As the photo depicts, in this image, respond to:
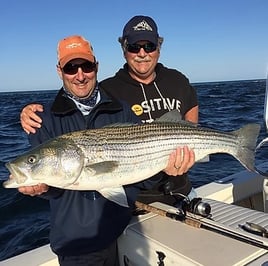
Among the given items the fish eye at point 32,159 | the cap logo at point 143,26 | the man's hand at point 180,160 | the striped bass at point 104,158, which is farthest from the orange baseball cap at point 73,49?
Answer: the man's hand at point 180,160

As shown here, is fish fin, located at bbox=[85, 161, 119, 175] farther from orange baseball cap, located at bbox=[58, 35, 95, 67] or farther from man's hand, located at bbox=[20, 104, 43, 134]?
orange baseball cap, located at bbox=[58, 35, 95, 67]

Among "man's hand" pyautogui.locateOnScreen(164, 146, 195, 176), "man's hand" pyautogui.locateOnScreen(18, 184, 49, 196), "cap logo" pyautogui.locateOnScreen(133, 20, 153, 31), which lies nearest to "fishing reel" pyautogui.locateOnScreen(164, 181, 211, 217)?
"man's hand" pyautogui.locateOnScreen(164, 146, 195, 176)

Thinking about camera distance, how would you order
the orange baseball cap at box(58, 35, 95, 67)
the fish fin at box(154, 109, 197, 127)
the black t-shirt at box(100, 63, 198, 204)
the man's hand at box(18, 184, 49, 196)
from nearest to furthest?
the man's hand at box(18, 184, 49, 196)
the orange baseball cap at box(58, 35, 95, 67)
the fish fin at box(154, 109, 197, 127)
the black t-shirt at box(100, 63, 198, 204)

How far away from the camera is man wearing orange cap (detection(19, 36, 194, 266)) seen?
10.3 feet

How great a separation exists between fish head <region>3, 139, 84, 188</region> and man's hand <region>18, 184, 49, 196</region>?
0.12 feet

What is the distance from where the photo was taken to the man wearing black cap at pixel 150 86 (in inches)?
164

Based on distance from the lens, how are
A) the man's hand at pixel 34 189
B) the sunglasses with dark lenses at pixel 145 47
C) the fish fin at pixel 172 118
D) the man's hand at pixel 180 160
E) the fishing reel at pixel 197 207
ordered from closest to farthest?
the man's hand at pixel 34 189
the man's hand at pixel 180 160
the fish fin at pixel 172 118
the fishing reel at pixel 197 207
the sunglasses with dark lenses at pixel 145 47

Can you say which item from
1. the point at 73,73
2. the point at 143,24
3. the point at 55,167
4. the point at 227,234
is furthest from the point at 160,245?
the point at 143,24

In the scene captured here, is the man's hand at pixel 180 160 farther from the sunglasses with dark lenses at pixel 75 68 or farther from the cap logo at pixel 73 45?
the cap logo at pixel 73 45

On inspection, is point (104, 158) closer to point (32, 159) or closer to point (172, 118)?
point (32, 159)

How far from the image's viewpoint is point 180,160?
3414 mm

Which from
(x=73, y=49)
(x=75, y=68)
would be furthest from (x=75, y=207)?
(x=73, y=49)

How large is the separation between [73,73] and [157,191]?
180 cm

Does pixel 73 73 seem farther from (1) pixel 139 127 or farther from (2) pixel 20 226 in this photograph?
(2) pixel 20 226
